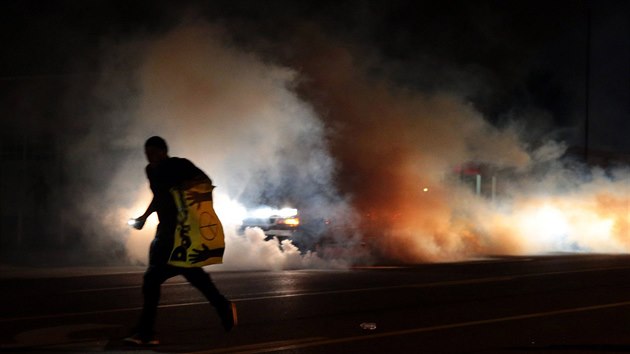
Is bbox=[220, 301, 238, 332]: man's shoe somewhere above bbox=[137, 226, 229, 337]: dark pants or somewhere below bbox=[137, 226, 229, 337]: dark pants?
below

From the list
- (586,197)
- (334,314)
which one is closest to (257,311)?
(334,314)

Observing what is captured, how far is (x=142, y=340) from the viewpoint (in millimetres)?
6934

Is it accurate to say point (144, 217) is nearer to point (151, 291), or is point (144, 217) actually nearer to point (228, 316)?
point (151, 291)

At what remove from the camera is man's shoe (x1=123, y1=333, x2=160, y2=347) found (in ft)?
22.7

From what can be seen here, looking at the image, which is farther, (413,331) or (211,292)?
(413,331)

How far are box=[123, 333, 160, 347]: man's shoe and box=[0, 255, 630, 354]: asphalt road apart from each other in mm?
77

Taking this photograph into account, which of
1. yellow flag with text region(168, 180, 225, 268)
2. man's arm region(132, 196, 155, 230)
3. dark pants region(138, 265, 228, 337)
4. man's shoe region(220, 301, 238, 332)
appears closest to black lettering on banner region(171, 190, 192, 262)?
yellow flag with text region(168, 180, 225, 268)

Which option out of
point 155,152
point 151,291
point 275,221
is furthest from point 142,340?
point 275,221

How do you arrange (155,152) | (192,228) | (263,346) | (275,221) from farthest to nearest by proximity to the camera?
(275,221) < (263,346) < (155,152) < (192,228)

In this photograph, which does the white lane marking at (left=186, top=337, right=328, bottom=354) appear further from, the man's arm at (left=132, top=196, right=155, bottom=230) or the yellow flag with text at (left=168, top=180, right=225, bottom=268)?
the man's arm at (left=132, top=196, right=155, bottom=230)

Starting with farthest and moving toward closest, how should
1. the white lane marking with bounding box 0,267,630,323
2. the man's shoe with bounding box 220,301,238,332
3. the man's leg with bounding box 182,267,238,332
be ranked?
1. the white lane marking with bounding box 0,267,630,323
2. the man's shoe with bounding box 220,301,238,332
3. the man's leg with bounding box 182,267,238,332

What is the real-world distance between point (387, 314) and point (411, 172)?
11.4 m

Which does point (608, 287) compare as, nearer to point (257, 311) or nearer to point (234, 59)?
point (257, 311)

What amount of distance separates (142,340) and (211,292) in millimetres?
673
